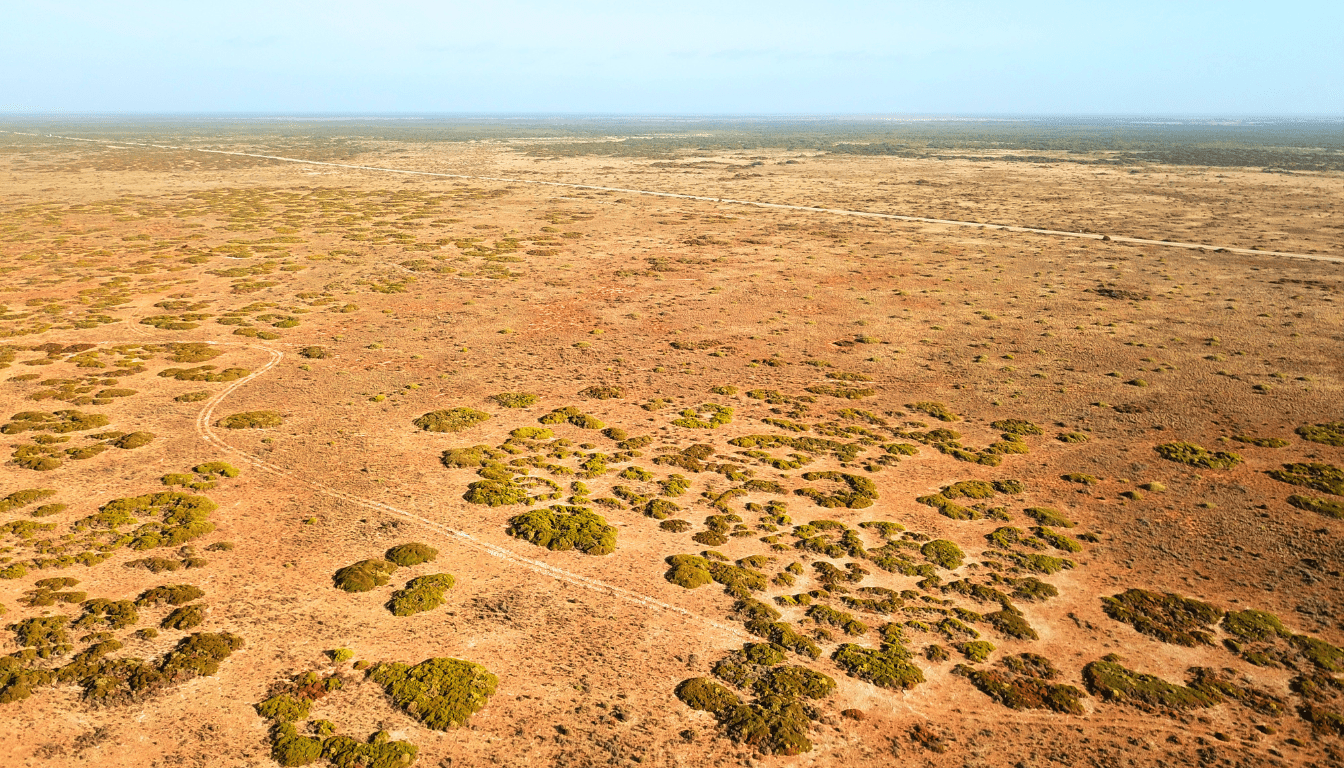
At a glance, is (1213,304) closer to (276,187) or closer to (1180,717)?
(1180,717)

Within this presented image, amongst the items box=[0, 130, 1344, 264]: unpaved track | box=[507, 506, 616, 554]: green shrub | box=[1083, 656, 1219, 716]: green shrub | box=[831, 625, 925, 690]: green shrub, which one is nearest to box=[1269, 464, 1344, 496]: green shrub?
box=[1083, 656, 1219, 716]: green shrub

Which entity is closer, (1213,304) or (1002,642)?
(1002,642)

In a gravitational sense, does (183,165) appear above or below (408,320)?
above

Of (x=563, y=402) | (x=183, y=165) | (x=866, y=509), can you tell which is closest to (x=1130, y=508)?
(x=866, y=509)

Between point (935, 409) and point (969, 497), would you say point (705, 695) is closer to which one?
point (969, 497)

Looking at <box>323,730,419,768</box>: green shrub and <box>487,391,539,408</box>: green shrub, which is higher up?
<box>487,391,539,408</box>: green shrub

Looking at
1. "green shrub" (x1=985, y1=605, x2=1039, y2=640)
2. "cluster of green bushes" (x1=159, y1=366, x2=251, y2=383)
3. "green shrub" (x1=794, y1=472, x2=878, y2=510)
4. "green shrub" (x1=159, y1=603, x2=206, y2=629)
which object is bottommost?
"green shrub" (x1=985, y1=605, x2=1039, y2=640)

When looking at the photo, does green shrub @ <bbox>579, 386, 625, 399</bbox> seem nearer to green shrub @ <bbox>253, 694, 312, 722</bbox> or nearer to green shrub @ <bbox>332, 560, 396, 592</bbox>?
green shrub @ <bbox>332, 560, 396, 592</bbox>
